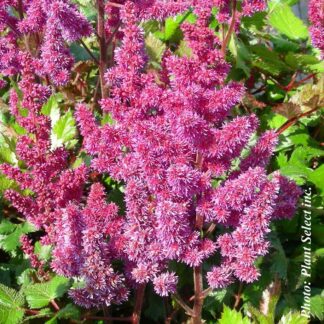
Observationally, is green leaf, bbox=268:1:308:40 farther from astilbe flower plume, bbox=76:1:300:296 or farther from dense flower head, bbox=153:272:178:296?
dense flower head, bbox=153:272:178:296

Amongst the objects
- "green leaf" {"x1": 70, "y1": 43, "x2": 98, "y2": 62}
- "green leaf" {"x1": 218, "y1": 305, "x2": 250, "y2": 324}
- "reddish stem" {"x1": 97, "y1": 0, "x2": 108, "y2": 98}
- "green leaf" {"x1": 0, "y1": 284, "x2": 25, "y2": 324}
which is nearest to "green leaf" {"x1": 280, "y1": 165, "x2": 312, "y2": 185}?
"green leaf" {"x1": 218, "y1": 305, "x2": 250, "y2": 324}

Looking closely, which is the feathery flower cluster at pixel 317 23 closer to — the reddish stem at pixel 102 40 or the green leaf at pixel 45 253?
the reddish stem at pixel 102 40

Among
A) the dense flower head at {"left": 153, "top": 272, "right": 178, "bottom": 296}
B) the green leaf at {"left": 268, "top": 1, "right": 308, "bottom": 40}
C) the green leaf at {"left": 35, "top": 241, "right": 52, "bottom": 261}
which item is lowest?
the green leaf at {"left": 35, "top": 241, "right": 52, "bottom": 261}

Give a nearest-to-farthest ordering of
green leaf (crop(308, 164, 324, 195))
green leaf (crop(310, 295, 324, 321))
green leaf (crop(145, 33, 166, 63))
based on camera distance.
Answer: green leaf (crop(310, 295, 324, 321)), green leaf (crop(308, 164, 324, 195)), green leaf (crop(145, 33, 166, 63))

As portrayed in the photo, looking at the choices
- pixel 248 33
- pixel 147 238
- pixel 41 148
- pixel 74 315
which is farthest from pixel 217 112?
pixel 248 33

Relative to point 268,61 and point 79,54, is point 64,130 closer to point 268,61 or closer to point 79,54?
point 79,54

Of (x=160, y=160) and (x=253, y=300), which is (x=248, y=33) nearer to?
(x=253, y=300)
